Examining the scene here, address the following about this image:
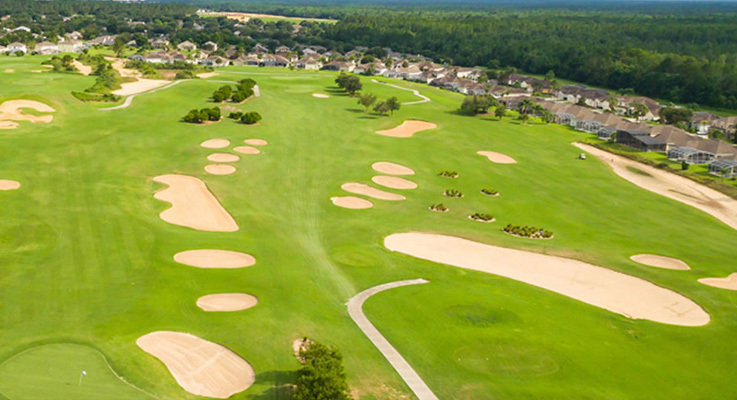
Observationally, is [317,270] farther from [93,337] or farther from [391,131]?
[391,131]

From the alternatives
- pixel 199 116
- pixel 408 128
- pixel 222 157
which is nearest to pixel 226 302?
pixel 222 157

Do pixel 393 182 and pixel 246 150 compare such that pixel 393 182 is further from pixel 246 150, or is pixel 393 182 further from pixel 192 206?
pixel 192 206

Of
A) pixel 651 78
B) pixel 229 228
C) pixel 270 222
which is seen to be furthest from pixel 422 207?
pixel 651 78

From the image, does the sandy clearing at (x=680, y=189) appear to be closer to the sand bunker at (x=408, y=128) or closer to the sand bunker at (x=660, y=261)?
the sand bunker at (x=660, y=261)

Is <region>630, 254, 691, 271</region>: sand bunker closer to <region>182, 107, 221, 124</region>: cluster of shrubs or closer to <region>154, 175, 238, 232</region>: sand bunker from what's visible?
<region>154, 175, 238, 232</region>: sand bunker

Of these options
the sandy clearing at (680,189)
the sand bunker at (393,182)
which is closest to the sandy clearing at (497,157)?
the sandy clearing at (680,189)

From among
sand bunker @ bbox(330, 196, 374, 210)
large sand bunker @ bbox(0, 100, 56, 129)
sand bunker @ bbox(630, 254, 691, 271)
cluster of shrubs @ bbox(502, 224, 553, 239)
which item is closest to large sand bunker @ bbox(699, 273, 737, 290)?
sand bunker @ bbox(630, 254, 691, 271)

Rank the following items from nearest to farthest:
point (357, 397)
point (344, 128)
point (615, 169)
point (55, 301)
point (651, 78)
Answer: point (357, 397)
point (55, 301)
point (615, 169)
point (344, 128)
point (651, 78)
